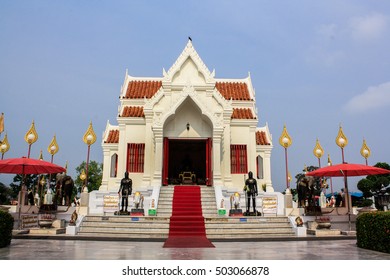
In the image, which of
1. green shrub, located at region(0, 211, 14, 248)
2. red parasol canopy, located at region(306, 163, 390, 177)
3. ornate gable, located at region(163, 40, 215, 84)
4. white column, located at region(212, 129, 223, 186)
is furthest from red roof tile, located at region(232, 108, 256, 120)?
green shrub, located at region(0, 211, 14, 248)

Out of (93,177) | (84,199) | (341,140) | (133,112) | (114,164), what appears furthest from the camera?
(93,177)

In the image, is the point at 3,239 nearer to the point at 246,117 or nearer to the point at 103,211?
the point at 103,211

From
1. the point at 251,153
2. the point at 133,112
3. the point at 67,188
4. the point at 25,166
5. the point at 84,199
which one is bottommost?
the point at 84,199

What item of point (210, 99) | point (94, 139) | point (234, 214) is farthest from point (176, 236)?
point (210, 99)

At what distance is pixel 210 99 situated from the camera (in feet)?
64.5

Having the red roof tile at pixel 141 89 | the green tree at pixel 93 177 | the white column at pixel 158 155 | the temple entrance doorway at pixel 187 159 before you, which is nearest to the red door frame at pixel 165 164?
the white column at pixel 158 155

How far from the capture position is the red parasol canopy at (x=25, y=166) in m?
12.1

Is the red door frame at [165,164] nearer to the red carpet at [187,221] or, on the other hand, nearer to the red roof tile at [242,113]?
the red carpet at [187,221]

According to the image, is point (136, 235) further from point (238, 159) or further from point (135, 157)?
point (238, 159)

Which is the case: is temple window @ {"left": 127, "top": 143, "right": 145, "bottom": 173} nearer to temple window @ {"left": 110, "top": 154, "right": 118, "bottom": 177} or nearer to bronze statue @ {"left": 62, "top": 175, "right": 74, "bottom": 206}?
temple window @ {"left": 110, "top": 154, "right": 118, "bottom": 177}

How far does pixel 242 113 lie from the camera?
68.7ft

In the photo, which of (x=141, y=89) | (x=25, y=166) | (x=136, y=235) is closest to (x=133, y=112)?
(x=141, y=89)

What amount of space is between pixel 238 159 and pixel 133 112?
707cm

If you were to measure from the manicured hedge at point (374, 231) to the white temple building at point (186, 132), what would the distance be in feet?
26.9
